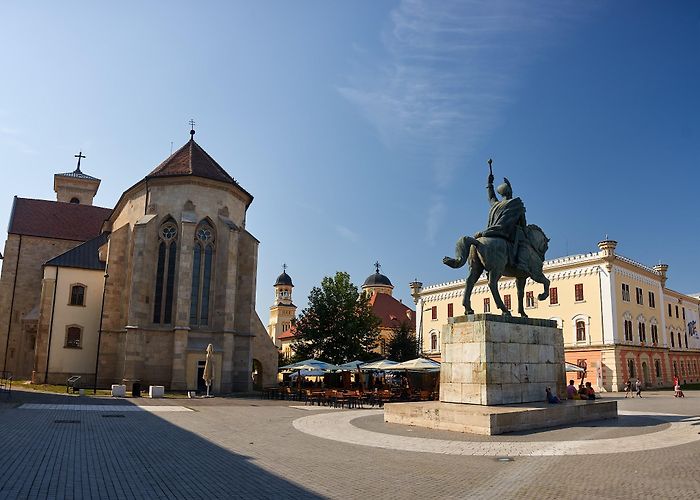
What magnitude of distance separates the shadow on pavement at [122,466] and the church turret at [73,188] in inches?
2422

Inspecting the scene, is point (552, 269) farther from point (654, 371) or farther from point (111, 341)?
point (111, 341)

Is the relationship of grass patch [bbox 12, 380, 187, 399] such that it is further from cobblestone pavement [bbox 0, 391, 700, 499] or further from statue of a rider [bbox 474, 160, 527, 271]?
statue of a rider [bbox 474, 160, 527, 271]

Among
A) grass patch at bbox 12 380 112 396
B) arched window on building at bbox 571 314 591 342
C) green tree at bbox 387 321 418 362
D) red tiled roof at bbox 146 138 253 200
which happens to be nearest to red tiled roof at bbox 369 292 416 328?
green tree at bbox 387 321 418 362

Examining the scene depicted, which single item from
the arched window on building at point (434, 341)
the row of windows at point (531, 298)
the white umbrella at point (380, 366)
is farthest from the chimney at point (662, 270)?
the white umbrella at point (380, 366)

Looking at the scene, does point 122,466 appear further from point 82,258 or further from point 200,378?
point 82,258

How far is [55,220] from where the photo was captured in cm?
5709

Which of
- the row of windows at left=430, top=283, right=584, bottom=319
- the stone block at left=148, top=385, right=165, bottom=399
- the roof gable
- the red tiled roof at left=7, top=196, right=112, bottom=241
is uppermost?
the red tiled roof at left=7, top=196, right=112, bottom=241

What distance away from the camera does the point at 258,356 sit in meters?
41.8

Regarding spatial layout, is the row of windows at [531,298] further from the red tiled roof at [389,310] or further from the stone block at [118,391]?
the stone block at [118,391]

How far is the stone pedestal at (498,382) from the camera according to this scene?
15.4m

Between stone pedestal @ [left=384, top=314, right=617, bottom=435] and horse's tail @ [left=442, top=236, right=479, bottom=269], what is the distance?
1865mm

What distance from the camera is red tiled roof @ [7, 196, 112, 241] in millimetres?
54562

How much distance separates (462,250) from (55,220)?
53016 mm

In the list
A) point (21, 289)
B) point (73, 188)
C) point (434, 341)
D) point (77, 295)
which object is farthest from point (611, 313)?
point (73, 188)
